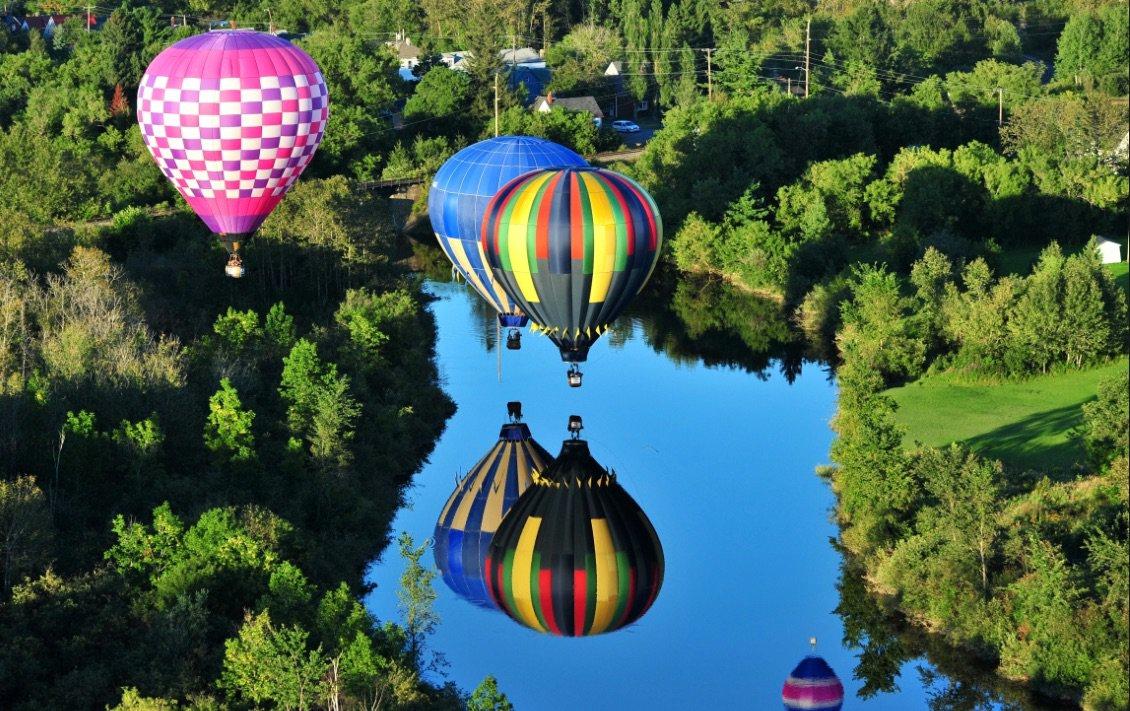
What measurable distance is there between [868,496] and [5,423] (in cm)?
1456

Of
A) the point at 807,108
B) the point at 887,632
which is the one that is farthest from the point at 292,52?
the point at 807,108

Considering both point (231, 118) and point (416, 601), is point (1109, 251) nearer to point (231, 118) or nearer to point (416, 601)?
point (231, 118)

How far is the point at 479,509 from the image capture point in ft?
108

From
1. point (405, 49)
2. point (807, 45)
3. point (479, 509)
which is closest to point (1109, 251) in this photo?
point (479, 509)

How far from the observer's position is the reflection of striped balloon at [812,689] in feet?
88.2

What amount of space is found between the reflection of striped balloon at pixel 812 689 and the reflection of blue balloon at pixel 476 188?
546 inches

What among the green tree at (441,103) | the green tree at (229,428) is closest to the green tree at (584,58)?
the green tree at (441,103)

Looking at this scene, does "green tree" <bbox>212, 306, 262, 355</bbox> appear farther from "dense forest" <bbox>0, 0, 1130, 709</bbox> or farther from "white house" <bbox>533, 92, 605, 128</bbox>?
"white house" <bbox>533, 92, 605, 128</bbox>

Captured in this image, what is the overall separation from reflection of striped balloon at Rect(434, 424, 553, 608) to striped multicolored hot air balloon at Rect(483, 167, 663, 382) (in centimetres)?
232

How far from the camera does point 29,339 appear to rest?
36438 millimetres

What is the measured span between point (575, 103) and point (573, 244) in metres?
41.4

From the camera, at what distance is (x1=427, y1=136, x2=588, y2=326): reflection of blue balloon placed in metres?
40.0

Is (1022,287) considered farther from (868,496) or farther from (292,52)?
(292,52)

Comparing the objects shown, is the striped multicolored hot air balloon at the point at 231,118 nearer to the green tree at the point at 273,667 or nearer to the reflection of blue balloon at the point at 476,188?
the reflection of blue balloon at the point at 476,188
